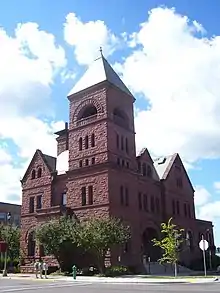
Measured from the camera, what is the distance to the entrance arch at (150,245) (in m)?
51.4

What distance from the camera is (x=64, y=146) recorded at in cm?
5856

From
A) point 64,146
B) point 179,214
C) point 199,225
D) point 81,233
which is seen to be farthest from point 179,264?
point 64,146

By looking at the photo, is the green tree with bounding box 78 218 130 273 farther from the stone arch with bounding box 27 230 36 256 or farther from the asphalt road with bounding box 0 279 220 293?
the stone arch with bounding box 27 230 36 256

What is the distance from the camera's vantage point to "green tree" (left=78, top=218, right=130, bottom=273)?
37.3m

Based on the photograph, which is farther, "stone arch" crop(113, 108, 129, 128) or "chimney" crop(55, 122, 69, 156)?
"chimney" crop(55, 122, 69, 156)

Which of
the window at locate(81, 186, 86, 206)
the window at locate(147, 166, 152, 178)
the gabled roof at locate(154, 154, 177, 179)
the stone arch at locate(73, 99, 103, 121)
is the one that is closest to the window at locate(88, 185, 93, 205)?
the window at locate(81, 186, 86, 206)

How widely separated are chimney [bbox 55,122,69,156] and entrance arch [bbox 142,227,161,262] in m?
16.8

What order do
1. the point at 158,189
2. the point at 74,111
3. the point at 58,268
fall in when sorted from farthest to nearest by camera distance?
the point at 158,189
the point at 74,111
the point at 58,268

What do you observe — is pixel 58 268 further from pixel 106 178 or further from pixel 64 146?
pixel 64 146

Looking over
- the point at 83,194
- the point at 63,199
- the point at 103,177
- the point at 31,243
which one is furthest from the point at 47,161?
the point at 103,177

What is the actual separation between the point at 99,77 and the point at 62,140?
43.8 feet

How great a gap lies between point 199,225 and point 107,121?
2744 cm

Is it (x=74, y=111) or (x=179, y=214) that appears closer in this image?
(x=74, y=111)

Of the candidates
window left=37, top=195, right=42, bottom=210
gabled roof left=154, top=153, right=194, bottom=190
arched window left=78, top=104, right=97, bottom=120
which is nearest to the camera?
arched window left=78, top=104, right=97, bottom=120
